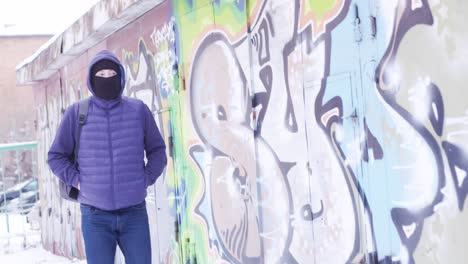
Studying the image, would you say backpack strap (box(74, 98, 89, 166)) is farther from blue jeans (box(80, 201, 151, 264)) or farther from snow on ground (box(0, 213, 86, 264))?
snow on ground (box(0, 213, 86, 264))

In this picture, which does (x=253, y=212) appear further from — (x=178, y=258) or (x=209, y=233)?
(x=178, y=258)

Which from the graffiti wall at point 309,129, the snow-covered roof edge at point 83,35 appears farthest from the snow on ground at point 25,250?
the graffiti wall at point 309,129

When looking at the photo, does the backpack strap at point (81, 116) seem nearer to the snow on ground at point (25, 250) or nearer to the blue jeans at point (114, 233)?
the blue jeans at point (114, 233)

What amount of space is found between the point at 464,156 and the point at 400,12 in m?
0.83

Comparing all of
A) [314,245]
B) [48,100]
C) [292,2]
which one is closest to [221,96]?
[292,2]

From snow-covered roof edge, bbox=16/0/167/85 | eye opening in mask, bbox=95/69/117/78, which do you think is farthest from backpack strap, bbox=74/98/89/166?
snow-covered roof edge, bbox=16/0/167/85

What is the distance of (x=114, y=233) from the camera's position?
156 inches

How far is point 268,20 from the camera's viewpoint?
495 cm

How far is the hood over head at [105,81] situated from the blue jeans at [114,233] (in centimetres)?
65

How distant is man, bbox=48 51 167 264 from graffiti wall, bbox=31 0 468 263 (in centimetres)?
110

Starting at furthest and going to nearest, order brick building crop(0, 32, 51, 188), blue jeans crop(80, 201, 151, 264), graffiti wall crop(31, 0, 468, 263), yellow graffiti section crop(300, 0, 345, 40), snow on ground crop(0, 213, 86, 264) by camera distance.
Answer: brick building crop(0, 32, 51, 188) → snow on ground crop(0, 213, 86, 264) → yellow graffiti section crop(300, 0, 345, 40) → blue jeans crop(80, 201, 151, 264) → graffiti wall crop(31, 0, 468, 263)

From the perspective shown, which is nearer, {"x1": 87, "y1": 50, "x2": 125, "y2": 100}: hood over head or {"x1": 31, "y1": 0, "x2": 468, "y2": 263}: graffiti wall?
{"x1": 31, "y1": 0, "x2": 468, "y2": 263}: graffiti wall

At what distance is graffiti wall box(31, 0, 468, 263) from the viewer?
3.38 m

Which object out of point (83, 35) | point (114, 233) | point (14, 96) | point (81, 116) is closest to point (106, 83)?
point (81, 116)
